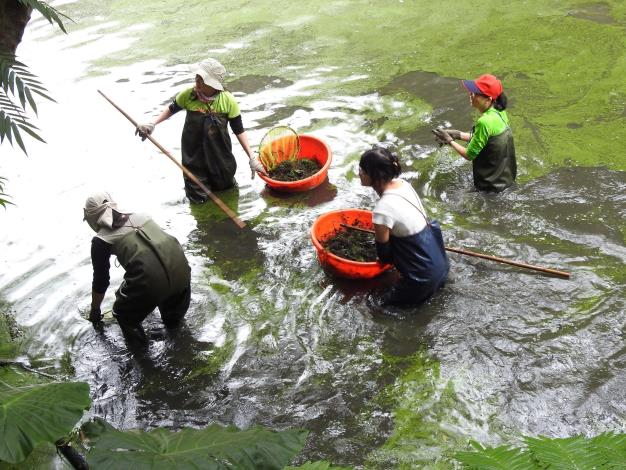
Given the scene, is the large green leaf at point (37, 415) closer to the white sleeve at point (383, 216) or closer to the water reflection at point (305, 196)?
the white sleeve at point (383, 216)

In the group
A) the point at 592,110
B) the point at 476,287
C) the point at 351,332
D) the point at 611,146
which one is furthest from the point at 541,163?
the point at 351,332

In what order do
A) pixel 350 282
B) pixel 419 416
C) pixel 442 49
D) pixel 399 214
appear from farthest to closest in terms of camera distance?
pixel 442 49 → pixel 350 282 → pixel 399 214 → pixel 419 416

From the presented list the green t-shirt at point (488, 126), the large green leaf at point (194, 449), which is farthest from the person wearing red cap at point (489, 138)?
the large green leaf at point (194, 449)

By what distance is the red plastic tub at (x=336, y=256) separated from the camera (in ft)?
12.3

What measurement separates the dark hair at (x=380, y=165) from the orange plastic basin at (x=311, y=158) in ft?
4.80

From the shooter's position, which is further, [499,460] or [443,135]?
[443,135]

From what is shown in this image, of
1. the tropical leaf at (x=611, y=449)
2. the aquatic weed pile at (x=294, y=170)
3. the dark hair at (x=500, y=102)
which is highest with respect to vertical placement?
the tropical leaf at (x=611, y=449)

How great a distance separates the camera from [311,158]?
534 cm

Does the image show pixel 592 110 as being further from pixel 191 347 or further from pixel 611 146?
pixel 191 347

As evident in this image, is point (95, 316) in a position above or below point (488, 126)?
below

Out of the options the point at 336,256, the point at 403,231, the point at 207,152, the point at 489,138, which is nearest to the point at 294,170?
the point at 207,152

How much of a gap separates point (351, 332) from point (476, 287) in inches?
35.3

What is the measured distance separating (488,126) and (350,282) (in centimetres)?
160

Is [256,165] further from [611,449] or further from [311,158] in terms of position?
[611,449]
